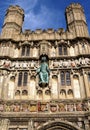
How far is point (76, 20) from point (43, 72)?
25.4ft

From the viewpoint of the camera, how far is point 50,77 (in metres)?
17.2

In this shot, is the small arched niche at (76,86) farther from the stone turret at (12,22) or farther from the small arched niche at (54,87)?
the stone turret at (12,22)

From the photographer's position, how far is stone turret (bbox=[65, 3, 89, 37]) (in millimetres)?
21109

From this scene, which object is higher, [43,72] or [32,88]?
[43,72]

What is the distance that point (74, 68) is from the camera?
17.7 meters

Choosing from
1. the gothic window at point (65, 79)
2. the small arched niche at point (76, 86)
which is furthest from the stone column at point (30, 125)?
the gothic window at point (65, 79)

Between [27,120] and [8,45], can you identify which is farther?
[8,45]

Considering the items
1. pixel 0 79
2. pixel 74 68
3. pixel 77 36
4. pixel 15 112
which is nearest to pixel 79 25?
pixel 77 36

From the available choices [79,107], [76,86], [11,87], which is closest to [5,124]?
[11,87]

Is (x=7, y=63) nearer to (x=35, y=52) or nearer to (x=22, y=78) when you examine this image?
(x=22, y=78)

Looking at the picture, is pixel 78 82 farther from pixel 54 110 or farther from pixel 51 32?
pixel 51 32

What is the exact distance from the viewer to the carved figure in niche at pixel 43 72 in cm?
1655

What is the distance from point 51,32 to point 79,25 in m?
2.62

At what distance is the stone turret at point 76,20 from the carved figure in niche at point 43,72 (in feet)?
15.0
